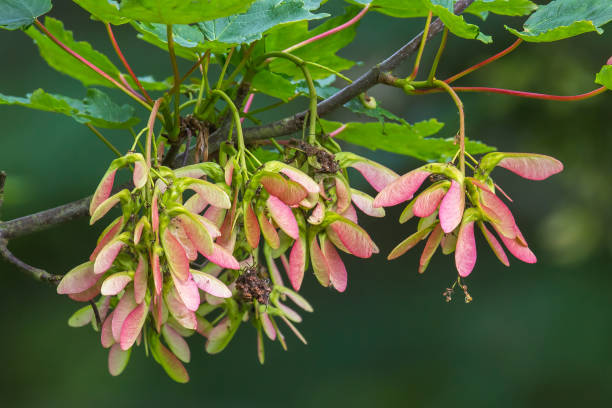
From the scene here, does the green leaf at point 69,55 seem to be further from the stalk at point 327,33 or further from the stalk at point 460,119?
the stalk at point 460,119

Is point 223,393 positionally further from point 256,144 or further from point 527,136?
point 256,144

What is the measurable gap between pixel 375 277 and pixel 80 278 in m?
3.38

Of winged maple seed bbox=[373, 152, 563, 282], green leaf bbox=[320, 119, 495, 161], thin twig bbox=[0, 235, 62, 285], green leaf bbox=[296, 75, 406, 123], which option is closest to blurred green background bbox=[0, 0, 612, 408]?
green leaf bbox=[320, 119, 495, 161]

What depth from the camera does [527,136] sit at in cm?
296

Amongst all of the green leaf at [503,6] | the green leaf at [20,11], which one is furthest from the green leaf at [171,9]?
the green leaf at [503,6]

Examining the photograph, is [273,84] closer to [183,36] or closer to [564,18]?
[183,36]

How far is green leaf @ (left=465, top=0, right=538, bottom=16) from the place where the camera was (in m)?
0.96

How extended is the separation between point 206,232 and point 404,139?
521 mm

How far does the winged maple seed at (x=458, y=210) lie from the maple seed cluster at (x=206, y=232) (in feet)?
0.22

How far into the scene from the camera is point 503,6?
3.34ft

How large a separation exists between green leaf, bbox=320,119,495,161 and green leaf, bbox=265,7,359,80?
109mm

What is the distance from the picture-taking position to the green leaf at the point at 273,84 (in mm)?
1015

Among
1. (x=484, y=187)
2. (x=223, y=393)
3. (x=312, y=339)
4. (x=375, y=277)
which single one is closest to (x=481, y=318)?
(x=375, y=277)

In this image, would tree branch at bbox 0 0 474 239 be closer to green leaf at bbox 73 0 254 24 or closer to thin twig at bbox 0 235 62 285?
thin twig at bbox 0 235 62 285
